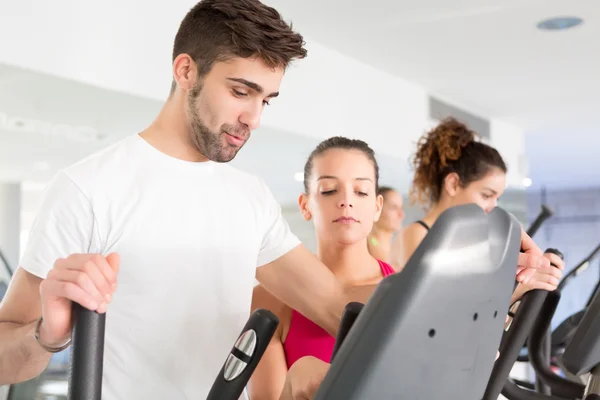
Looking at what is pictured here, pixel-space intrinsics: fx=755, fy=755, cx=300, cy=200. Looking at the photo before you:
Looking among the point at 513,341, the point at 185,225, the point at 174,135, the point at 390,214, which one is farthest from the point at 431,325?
the point at 390,214

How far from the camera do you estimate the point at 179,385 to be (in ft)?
4.36

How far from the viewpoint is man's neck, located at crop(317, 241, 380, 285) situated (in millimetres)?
1814

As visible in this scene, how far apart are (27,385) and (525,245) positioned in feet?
7.13

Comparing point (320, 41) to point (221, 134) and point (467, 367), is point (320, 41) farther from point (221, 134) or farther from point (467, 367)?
point (467, 367)

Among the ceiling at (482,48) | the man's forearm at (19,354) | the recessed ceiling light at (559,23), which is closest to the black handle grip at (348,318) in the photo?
the man's forearm at (19,354)

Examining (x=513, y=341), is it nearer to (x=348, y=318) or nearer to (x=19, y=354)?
(x=348, y=318)

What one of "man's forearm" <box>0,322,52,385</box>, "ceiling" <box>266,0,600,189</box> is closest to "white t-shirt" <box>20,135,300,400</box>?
"man's forearm" <box>0,322,52,385</box>

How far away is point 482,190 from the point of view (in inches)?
111

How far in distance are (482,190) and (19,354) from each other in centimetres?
209

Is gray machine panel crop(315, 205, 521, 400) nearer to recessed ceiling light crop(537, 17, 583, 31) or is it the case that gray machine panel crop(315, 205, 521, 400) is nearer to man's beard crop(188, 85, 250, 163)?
man's beard crop(188, 85, 250, 163)

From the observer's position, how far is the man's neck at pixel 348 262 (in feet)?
5.95

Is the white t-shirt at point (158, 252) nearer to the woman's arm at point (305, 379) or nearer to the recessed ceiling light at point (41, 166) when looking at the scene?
the woman's arm at point (305, 379)

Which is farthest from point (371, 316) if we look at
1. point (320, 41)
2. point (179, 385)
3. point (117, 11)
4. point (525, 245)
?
point (320, 41)

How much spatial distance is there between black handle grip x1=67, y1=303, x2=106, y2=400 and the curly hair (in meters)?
2.21
